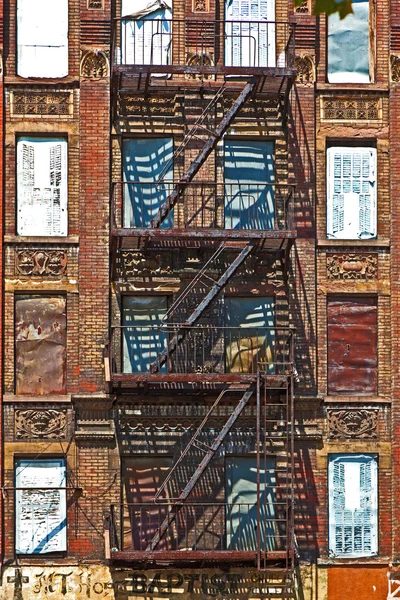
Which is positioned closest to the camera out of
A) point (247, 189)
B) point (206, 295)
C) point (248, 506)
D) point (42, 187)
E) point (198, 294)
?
point (248, 506)

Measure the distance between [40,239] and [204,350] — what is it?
347 centimetres

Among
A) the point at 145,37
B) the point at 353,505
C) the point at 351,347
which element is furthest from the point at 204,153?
the point at 353,505

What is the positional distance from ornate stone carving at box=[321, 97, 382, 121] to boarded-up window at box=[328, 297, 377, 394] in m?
3.28

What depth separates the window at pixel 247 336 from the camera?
18.0 m

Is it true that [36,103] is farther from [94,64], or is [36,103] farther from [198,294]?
[198,294]

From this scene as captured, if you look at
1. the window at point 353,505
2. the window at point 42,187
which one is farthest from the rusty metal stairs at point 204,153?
the window at point 353,505

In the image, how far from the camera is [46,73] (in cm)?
1823

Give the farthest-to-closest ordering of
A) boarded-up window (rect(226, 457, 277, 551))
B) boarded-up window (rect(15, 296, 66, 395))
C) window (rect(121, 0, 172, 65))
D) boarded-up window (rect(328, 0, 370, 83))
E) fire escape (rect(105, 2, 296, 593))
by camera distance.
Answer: boarded-up window (rect(328, 0, 370, 83))
window (rect(121, 0, 172, 65))
boarded-up window (rect(15, 296, 66, 395))
boarded-up window (rect(226, 457, 277, 551))
fire escape (rect(105, 2, 296, 593))

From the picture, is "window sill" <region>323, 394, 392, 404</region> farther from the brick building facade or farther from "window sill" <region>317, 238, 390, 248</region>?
"window sill" <region>317, 238, 390, 248</region>

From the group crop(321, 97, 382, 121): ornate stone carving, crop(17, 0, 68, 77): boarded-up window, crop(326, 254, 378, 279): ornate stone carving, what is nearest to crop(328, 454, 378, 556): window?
crop(326, 254, 378, 279): ornate stone carving

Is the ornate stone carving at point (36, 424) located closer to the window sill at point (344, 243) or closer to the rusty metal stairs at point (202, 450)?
the rusty metal stairs at point (202, 450)

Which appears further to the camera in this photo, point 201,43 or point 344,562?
point 201,43

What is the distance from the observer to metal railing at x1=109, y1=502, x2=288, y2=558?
685 inches

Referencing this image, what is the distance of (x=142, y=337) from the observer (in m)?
17.8
